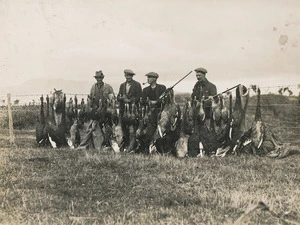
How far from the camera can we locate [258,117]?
1037 cm

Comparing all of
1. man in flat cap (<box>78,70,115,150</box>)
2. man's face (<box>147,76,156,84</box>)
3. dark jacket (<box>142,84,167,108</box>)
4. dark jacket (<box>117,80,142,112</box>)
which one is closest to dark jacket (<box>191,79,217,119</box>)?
dark jacket (<box>142,84,167,108</box>)

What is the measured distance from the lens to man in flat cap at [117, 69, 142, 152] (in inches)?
432

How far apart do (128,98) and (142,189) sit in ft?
17.4

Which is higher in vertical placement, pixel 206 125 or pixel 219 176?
pixel 206 125

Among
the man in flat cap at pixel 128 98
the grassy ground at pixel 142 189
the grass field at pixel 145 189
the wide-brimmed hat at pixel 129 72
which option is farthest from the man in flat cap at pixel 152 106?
the grassy ground at pixel 142 189

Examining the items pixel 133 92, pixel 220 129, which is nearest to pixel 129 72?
pixel 133 92

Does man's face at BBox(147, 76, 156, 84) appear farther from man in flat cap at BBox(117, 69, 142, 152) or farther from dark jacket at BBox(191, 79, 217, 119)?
dark jacket at BBox(191, 79, 217, 119)

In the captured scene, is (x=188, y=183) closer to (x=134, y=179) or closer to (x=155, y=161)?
(x=134, y=179)

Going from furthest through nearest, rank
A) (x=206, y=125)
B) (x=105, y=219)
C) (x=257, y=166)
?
(x=206, y=125)
(x=257, y=166)
(x=105, y=219)

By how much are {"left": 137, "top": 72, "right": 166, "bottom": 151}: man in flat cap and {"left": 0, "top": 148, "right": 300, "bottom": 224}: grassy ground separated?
1.17 metres

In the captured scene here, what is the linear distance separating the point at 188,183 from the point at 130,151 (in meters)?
3.66

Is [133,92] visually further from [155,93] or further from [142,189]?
[142,189]

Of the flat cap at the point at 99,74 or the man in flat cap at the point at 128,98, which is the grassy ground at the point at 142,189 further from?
the flat cap at the point at 99,74

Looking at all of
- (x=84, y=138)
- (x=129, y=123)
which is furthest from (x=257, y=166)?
(x=84, y=138)
